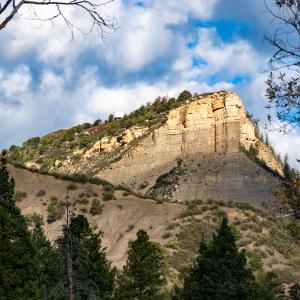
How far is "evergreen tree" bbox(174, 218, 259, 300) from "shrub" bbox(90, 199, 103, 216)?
95.5ft

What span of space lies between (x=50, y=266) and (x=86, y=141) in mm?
91781

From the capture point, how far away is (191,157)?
95.7m

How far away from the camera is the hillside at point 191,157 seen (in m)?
87.1

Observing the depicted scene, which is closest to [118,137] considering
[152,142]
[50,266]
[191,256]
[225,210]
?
[152,142]

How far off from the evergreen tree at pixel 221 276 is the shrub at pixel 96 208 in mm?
29094

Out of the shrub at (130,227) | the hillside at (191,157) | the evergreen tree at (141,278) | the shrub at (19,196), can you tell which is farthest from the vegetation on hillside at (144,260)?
the hillside at (191,157)

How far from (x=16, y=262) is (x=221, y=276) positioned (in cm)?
1139

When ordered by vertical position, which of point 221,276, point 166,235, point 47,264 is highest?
point 166,235

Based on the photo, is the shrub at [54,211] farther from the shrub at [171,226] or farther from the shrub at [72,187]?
the shrub at [171,226]

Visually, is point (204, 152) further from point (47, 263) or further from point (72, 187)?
point (47, 263)

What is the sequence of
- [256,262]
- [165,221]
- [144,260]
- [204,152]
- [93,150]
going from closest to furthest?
[144,260]
[256,262]
[165,221]
[204,152]
[93,150]

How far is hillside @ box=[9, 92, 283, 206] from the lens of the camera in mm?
87125

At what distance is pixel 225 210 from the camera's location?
63125 millimetres

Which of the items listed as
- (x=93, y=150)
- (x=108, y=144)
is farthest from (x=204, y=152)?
(x=93, y=150)
